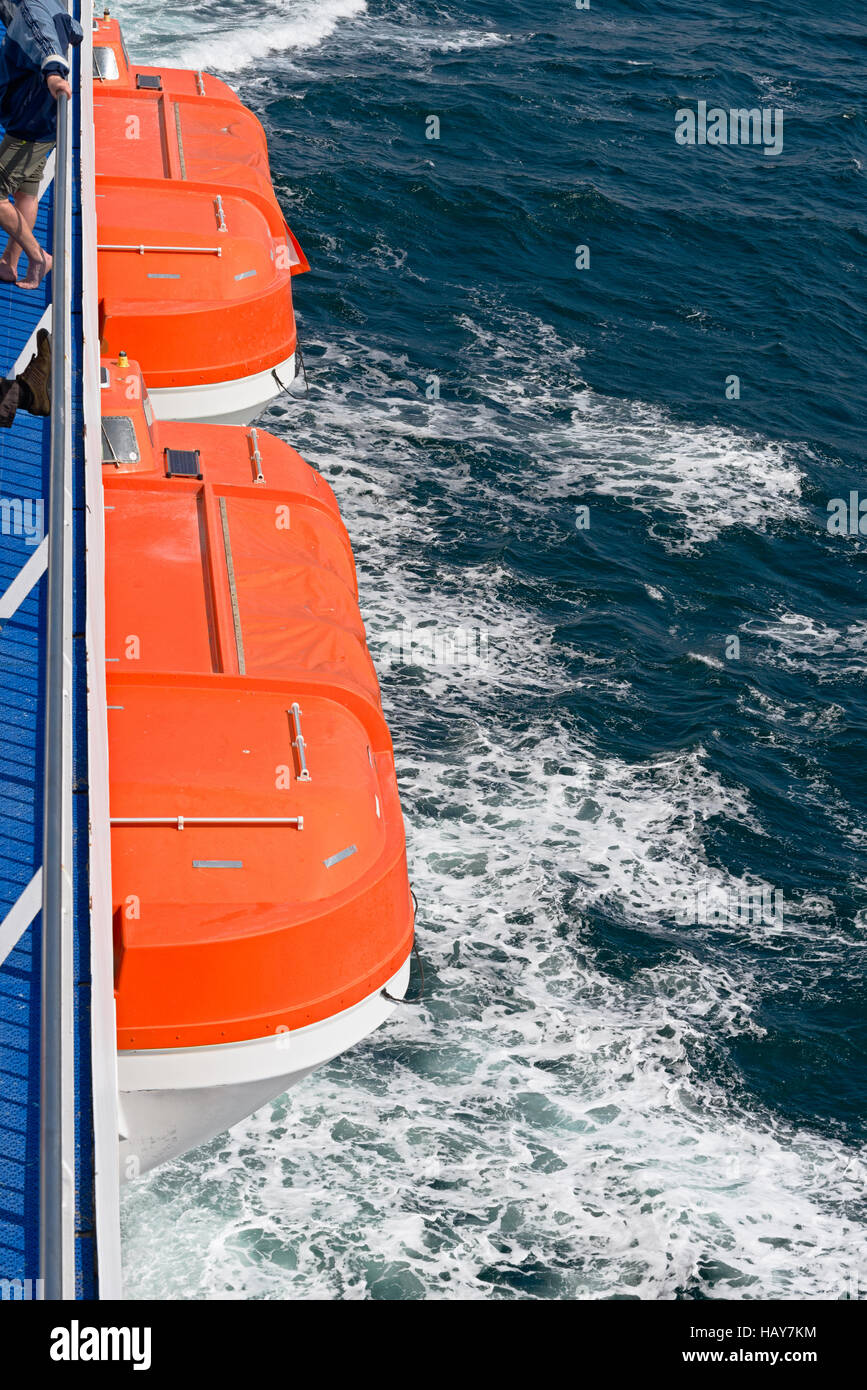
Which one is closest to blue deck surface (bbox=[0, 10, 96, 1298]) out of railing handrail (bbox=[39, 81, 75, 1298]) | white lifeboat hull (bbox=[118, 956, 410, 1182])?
railing handrail (bbox=[39, 81, 75, 1298])

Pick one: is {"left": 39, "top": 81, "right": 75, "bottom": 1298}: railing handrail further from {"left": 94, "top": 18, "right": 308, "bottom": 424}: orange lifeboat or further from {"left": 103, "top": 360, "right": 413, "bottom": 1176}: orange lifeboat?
{"left": 94, "top": 18, "right": 308, "bottom": 424}: orange lifeboat

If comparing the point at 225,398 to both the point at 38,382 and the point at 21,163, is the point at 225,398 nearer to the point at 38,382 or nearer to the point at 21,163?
the point at 21,163

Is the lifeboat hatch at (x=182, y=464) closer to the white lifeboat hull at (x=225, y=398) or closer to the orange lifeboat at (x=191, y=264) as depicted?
the white lifeboat hull at (x=225, y=398)

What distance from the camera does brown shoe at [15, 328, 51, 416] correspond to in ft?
38.2

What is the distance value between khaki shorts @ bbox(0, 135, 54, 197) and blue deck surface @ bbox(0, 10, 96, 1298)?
4.63 ft

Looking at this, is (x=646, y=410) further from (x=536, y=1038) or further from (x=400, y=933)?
(x=400, y=933)

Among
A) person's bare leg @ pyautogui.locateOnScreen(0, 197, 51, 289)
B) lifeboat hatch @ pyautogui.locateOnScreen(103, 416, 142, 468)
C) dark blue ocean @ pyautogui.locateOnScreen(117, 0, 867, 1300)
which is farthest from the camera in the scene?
lifeboat hatch @ pyautogui.locateOnScreen(103, 416, 142, 468)

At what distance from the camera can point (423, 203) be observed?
3095 cm

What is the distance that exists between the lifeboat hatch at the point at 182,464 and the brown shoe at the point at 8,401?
10.7 ft

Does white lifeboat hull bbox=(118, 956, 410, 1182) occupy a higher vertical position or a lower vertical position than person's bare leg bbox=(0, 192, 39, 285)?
lower

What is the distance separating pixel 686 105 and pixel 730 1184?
29.5 m

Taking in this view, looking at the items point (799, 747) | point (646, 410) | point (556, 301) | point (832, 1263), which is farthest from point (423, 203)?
point (832, 1263)

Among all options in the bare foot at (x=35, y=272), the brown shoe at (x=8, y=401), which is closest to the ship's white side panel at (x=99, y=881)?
the bare foot at (x=35, y=272)

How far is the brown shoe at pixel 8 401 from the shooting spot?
37.1 feet
